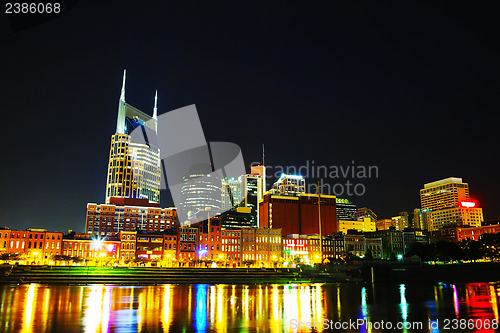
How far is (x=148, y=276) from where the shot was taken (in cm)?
7406

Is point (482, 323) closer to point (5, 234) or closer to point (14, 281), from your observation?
point (14, 281)

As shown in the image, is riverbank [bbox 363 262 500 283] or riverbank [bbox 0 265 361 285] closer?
riverbank [bbox 0 265 361 285]

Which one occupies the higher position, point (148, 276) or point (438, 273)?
point (148, 276)

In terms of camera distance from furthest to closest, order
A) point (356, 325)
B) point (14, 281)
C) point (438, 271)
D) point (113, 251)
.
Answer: point (113, 251)
point (438, 271)
point (14, 281)
point (356, 325)

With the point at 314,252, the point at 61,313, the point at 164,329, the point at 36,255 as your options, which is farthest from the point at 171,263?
the point at 164,329

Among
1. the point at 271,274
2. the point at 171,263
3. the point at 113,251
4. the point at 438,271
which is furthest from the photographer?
the point at 113,251

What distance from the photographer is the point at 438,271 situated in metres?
109

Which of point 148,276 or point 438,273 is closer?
point 148,276

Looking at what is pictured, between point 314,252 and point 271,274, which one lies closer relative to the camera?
point 271,274

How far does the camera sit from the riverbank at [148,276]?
67500mm

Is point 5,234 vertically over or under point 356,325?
over

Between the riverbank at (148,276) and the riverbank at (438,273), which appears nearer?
the riverbank at (148,276)

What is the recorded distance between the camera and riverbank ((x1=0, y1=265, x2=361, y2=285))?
67500mm

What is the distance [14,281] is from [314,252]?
131m
